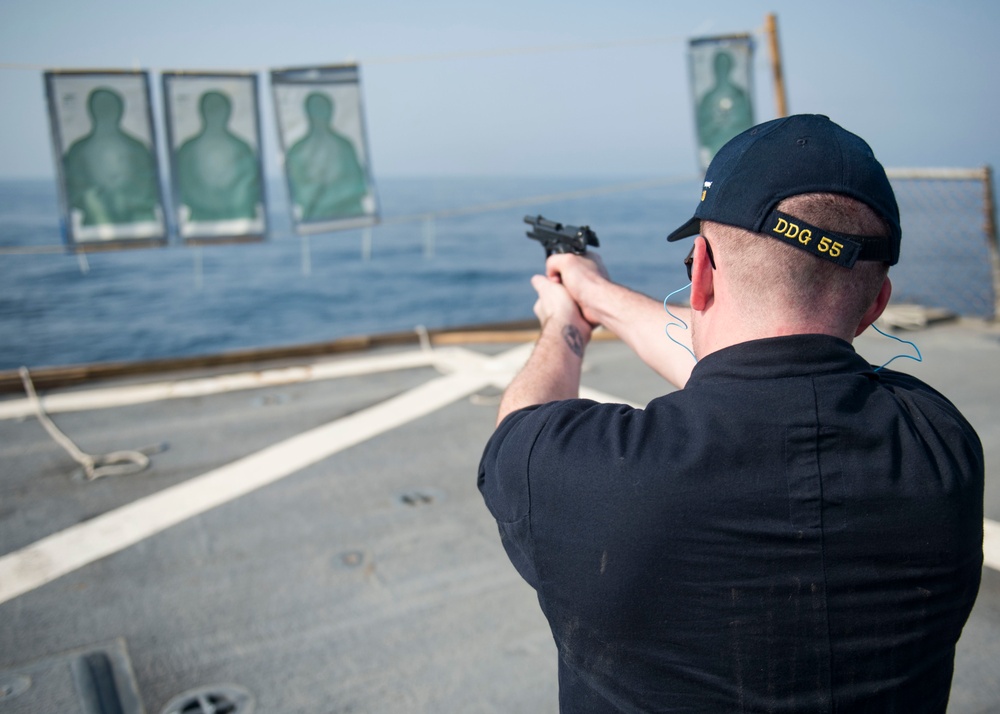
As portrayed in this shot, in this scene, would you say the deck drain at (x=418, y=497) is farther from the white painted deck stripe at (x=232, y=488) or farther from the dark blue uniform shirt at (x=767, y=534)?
the dark blue uniform shirt at (x=767, y=534)

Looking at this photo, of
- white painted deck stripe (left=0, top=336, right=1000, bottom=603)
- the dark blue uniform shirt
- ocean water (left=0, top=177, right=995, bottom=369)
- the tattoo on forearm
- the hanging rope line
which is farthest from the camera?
ocean water (left=0, top=177, right=995, bottom=369)

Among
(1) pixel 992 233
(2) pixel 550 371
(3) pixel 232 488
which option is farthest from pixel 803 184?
(1) pixel 992 233

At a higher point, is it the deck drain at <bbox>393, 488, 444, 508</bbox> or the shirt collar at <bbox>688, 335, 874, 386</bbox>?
the shirt collar at <bbox>688, 335, 874, 386</bbox>

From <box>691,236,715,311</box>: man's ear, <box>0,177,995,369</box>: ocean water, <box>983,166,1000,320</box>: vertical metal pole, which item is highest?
<box>691,236,715,311</box>: man's ear

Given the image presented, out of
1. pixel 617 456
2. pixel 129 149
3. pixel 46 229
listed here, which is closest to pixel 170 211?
pixel 129 149

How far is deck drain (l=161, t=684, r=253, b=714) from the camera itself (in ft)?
7.38

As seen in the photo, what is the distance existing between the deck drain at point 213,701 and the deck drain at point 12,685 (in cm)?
43

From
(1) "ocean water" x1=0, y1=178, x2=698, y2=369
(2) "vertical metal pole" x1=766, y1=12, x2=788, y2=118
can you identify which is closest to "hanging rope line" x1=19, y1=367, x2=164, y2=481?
(2) "vertical metal pole" x1=766, y1=12, x2=788, y2=118

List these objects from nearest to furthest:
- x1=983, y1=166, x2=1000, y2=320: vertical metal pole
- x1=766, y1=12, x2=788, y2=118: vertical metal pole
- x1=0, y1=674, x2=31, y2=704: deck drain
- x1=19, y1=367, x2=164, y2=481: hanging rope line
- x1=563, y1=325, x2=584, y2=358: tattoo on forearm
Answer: x1=563, y1=325, x2=584, y2=358: tattoo on forearm < x1=0, y1=674, x2=31, y2=704: deck drain < x1=19, y1=367, x2=164, y2=481: hanging rope line < x1=983, y1=166, x2=1000, y2=320: vertical metal pole < x1=766, y1=12, x2=788, y2=118: vertical metal pole

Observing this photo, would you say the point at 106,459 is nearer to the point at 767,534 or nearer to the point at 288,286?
the point at 767,534

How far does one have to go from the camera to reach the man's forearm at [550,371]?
53.7 inches

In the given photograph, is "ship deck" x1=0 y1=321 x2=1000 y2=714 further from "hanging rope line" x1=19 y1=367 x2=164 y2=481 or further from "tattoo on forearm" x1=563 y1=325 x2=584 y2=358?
"tattoo on forearm" x1=563 y1=325 x2=584 y2=358

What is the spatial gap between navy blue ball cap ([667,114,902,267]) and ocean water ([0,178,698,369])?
48.0 ft

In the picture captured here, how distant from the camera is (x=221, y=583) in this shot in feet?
9.65
